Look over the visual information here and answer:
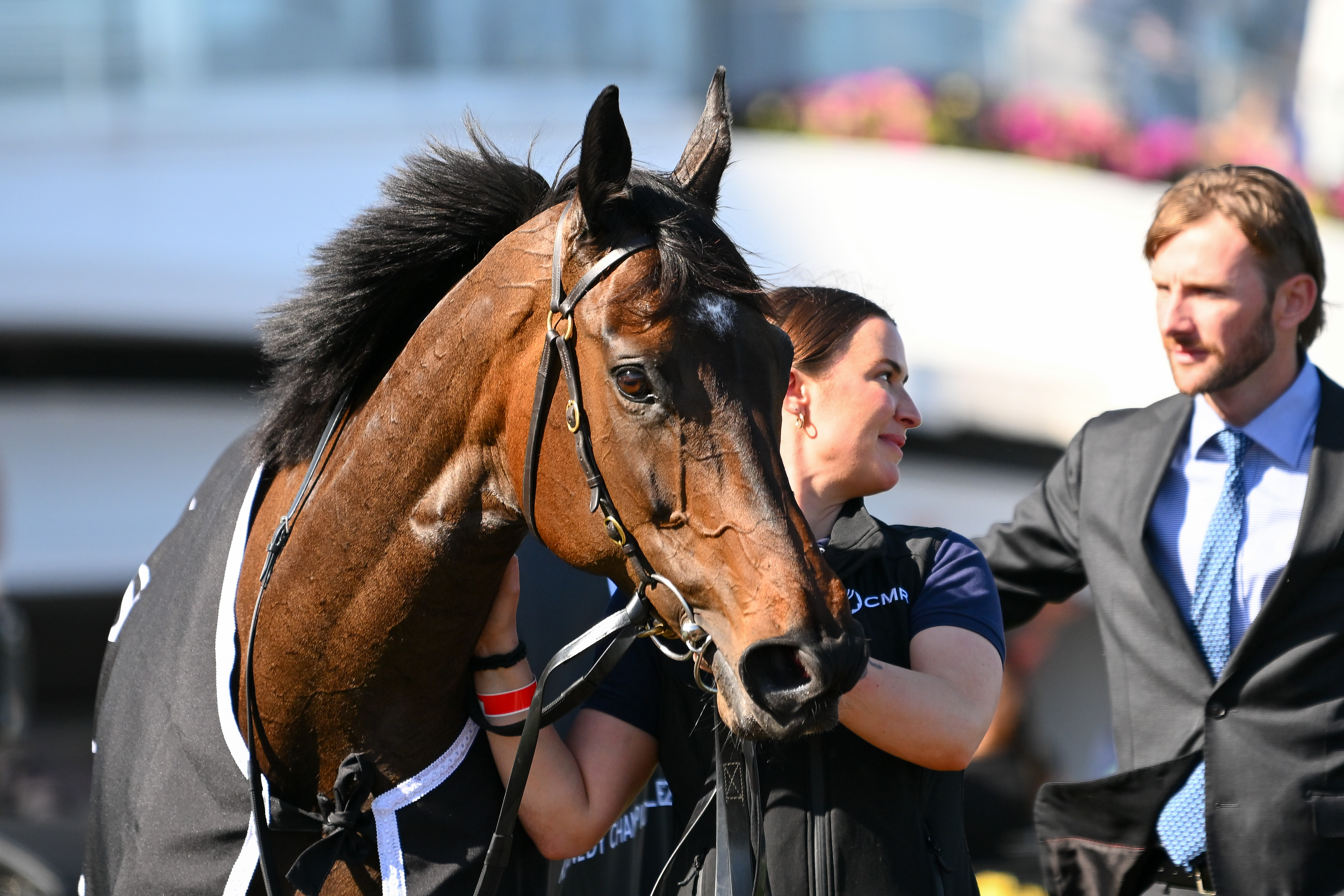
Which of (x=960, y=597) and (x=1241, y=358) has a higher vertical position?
(x=1241, y=358)

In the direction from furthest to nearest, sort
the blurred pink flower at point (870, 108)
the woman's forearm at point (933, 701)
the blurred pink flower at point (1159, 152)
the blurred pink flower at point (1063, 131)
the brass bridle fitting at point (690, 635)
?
1. the blurred pink flower at point (870, 108)
2. the blurred pink flower at point (1063, 131)
3. the blurred pink flower at point (1159, 152)
4. the woman's forearm at point (933, 701)
5. the brass bridle fitting at point (690, 635)

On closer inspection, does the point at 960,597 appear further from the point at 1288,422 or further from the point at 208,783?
the point at 208,783

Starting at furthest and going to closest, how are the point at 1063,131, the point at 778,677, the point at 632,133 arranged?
the point at 632,133, the point at 1063,131, the point at 778,677

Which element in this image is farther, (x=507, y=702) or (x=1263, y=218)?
Answer: (x=1263, y=218)

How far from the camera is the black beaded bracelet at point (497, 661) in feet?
6.04

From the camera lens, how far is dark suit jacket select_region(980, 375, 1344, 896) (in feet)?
7.39

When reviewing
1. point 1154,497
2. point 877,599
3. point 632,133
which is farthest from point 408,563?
point 632,133

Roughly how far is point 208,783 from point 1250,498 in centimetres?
195

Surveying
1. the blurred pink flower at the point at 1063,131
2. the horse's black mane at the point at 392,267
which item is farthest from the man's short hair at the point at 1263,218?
the blurred pink flower at the point at 1063,131

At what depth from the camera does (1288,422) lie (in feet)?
8.13

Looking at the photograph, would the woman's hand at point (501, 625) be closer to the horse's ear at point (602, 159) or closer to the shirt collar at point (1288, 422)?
the horse's ear at point (602, 159)

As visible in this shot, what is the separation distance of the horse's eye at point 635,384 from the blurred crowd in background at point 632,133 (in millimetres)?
6123

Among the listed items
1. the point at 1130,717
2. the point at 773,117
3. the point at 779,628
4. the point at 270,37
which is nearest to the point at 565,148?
the point at 773,117

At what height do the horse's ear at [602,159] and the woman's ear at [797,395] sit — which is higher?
the horse's ear at [602,159]
